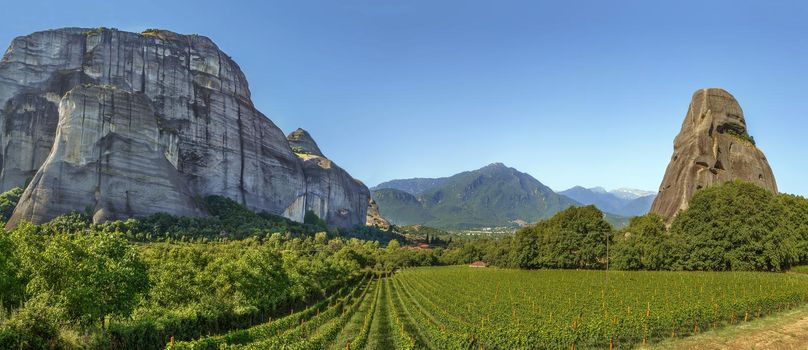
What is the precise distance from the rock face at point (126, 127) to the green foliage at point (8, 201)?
8.67 metres

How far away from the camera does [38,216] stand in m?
117

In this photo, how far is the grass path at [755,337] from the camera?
29.8 m

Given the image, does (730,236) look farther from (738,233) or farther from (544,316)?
(544,316)

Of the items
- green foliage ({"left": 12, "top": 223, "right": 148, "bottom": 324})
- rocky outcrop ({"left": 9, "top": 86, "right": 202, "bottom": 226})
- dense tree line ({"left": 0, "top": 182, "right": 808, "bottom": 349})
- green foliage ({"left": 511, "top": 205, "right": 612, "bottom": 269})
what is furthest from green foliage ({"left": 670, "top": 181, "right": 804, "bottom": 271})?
rocky outcrop ({"left": 9, "top": 86, "right": 202, "bottom": 226})

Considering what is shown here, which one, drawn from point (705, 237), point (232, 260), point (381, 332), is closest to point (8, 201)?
point (232, 260)

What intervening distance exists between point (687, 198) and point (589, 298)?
71.6 m

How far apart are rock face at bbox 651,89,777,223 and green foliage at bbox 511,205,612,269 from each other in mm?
23756

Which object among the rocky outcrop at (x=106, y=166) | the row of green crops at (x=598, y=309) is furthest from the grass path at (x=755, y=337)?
the rocky outcrop at (x=106, y=166)

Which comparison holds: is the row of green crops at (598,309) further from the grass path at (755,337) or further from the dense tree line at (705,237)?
the dense tree line at (705,237)

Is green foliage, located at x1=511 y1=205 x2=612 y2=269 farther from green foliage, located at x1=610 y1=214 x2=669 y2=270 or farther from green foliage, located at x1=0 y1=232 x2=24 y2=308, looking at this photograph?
green foliage, located at x1=0 y1=232 x2=24 y2=308

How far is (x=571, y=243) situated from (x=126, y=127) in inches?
5157

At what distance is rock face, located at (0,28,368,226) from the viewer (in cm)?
13038

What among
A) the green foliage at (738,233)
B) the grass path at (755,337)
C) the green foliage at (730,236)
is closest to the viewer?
the grass path at (755,337)

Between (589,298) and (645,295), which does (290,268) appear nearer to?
(589,298)
